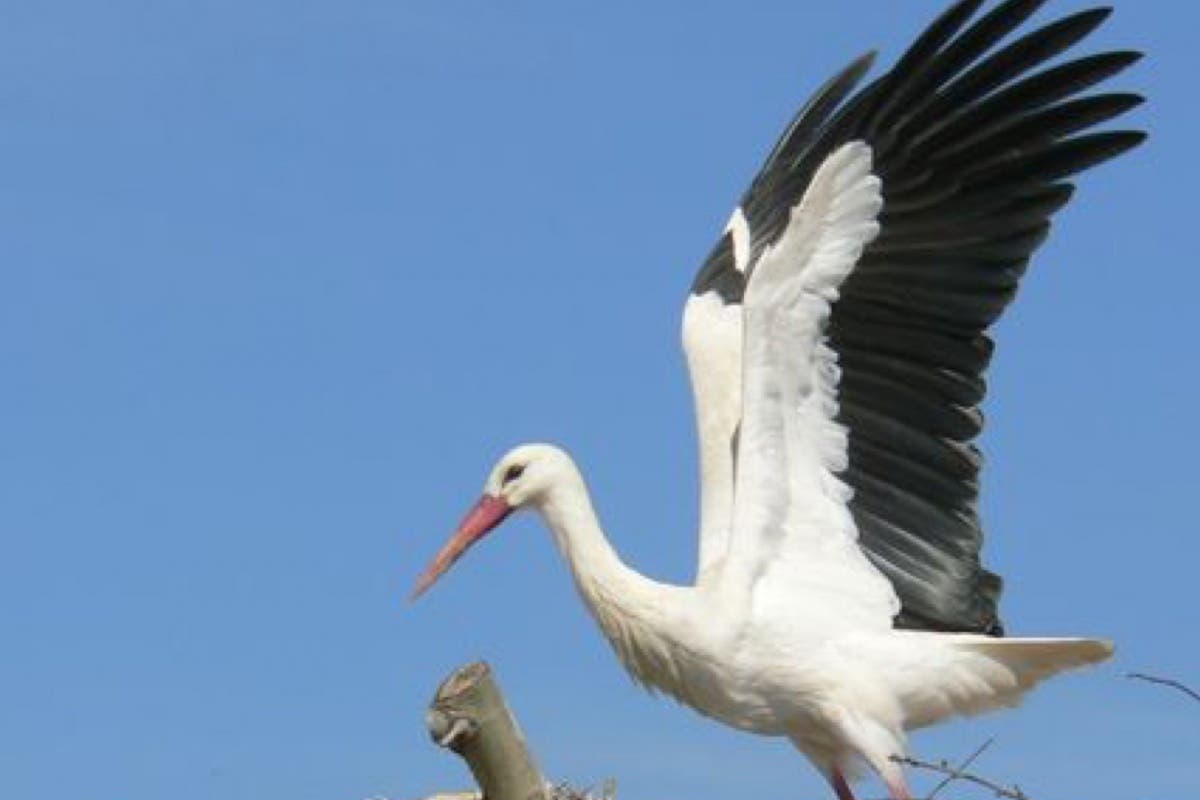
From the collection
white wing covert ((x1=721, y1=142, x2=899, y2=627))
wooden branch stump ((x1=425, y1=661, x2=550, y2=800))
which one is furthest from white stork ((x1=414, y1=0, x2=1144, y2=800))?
wooden branch stump ((x1=425, y1=661, x2=550, y2=800))

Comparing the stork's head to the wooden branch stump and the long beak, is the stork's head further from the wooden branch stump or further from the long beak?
the wooden branch stump

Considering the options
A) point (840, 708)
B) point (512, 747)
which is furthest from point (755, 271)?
point (512, 747)

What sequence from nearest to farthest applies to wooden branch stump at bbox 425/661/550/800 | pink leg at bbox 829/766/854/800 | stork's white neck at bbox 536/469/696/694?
wooden branch stump at bbox 425/661/550/800 → stork's white neck at bbox 536/469/696/694 → pink leg at bbox 829/766/854/800

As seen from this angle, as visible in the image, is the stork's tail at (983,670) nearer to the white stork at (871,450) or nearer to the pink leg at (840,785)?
the white stork at (871,450)

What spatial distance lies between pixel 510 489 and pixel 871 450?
956mm

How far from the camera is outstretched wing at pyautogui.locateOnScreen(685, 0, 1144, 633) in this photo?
6.77 m

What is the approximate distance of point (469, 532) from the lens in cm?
675

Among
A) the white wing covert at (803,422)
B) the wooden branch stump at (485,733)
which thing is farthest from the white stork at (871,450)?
the wooden branch stump at (485,733)

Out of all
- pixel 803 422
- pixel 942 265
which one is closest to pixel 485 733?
pixel 803 422

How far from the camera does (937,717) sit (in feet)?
22.0

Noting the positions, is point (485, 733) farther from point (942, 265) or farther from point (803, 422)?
point (942, 265)

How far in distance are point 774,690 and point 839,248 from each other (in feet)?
3.75

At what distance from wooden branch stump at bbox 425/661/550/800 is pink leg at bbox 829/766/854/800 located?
5.96 feet

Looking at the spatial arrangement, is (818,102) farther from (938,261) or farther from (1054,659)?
(1054,659)
